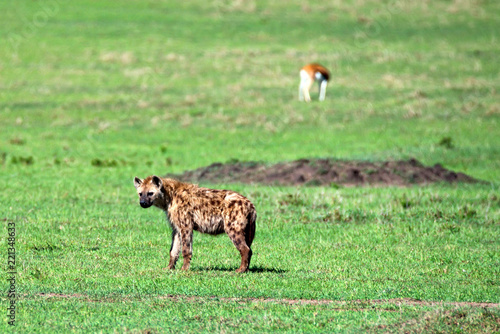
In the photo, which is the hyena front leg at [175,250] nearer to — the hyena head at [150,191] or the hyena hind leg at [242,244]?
the hyena head at [150,191]

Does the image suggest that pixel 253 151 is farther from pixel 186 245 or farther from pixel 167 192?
pixel 186 245

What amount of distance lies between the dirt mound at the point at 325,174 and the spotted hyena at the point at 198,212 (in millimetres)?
10088

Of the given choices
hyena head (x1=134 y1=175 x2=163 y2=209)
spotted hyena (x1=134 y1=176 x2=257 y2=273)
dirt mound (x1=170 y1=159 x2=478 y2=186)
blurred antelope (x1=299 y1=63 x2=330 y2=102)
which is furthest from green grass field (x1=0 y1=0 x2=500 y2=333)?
hyena head (x1=134 y1=175 x2=163 y2=209)

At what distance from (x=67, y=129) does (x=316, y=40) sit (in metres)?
20.0

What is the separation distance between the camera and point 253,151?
2922 cm

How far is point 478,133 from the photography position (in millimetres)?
31750

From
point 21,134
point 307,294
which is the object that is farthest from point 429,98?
point 307,294

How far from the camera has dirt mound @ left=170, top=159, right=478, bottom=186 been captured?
2317 cm

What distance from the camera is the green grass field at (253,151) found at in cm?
1113

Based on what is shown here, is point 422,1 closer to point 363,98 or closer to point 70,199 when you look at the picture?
point 363,98

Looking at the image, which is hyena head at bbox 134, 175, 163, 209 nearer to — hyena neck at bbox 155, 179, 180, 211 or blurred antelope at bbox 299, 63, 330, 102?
hyena neck at bbox 155, 179, 180, 211

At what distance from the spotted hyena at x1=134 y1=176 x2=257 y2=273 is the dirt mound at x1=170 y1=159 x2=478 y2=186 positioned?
397 inches

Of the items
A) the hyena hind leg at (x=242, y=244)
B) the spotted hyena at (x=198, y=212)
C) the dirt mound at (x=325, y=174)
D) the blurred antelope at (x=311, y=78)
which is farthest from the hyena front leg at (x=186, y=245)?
the blurred antelope at (x=311, y=78)

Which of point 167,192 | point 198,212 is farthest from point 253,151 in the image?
point 198,212
